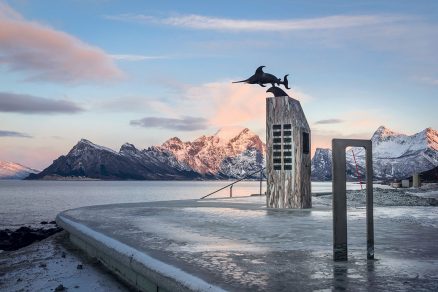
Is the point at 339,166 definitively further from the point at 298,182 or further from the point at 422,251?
the point at 298,182

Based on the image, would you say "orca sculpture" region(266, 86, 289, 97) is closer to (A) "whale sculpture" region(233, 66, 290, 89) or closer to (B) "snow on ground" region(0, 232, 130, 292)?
(A) "whale sculpture" region(233, 66, 290, 89)

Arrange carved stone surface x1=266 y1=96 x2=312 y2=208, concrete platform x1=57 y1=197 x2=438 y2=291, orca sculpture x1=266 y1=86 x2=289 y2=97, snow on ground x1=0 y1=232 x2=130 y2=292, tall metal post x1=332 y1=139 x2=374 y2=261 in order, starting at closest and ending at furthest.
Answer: concrete platform x1=57 y1=197 x2=438 y2=291 < tall metal post x1=332 y1=139 x2=374 y2=261 < snow on ground x1=0 y1=232 x2=130 y2=292 < carved stone surface x1=266 y1=96 x2=312 y2=208 < orca sculpture x1=266 y1=86 x2=289 y2=97

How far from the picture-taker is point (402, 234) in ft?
28.3

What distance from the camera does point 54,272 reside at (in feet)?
25.8

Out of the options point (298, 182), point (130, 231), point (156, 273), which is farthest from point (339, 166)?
point (298, 182)

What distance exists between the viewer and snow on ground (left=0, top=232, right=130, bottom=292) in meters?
6.86

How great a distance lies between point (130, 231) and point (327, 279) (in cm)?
472

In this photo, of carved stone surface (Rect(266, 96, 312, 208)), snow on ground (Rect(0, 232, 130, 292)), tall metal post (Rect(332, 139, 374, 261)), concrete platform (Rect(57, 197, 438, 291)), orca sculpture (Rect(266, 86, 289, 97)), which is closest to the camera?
concrete platform (Rect(57, 197, 438, 291))

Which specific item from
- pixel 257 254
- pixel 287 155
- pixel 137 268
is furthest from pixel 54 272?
pixel 287 155

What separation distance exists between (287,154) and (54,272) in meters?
9.01

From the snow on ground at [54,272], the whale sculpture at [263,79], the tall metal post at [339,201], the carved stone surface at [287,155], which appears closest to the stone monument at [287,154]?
the carved stone surface at [287,155]

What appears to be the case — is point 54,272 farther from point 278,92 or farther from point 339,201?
point 278,92

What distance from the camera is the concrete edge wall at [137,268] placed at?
4746 mm

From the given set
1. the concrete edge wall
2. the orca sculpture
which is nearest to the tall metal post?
the concrete edge wall
